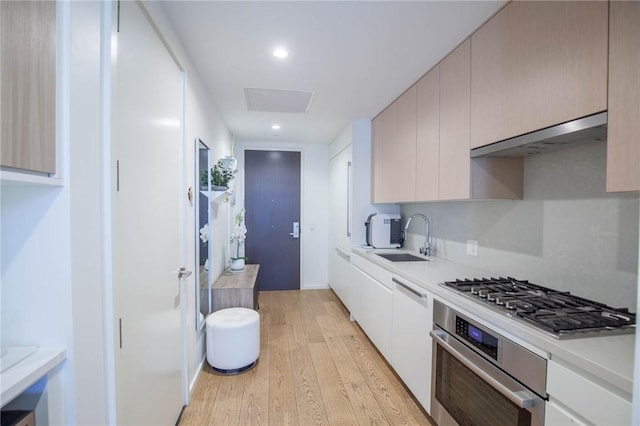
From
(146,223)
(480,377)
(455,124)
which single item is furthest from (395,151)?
(146,223)

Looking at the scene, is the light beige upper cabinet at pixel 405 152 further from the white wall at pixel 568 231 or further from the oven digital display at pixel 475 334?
the oven digital display at pixel 475 334

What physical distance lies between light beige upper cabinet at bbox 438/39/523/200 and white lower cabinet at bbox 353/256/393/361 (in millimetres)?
962

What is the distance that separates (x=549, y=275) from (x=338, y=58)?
191cm

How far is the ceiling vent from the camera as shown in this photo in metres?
2.64

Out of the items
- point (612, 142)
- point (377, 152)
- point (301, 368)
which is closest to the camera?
point (612, 142)

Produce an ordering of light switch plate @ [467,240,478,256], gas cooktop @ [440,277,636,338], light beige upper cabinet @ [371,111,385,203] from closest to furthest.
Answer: gas cooktop @ [440,277,636,338] < light switch plate @ [467,240,478,256] < light beige upper cabinet @ [371,111,385,203]

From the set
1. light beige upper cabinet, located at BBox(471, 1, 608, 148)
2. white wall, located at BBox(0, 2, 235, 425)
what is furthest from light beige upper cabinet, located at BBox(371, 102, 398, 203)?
white wall, located at BBox(0, 2, 235, 425)

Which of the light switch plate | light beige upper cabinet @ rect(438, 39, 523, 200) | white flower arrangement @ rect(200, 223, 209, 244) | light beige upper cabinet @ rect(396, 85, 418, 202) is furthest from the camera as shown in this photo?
light beige upper cabinet @ rect(396, 85, 418, 202)

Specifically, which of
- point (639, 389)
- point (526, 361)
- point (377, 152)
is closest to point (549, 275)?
point (526, 361)

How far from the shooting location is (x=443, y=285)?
1.71m

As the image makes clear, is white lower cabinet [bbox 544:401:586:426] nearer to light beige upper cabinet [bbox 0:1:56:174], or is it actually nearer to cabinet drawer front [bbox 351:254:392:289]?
cabinet drawer front [bbox 351:254:392:289]

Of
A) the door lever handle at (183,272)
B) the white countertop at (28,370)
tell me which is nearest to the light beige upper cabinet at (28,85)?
the white countertop at (28,370)

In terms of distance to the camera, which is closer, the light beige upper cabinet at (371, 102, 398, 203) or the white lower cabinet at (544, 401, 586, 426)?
the white lower cabinet at (544, 401, 586, 426)

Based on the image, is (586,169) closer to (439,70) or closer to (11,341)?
(439,70)
